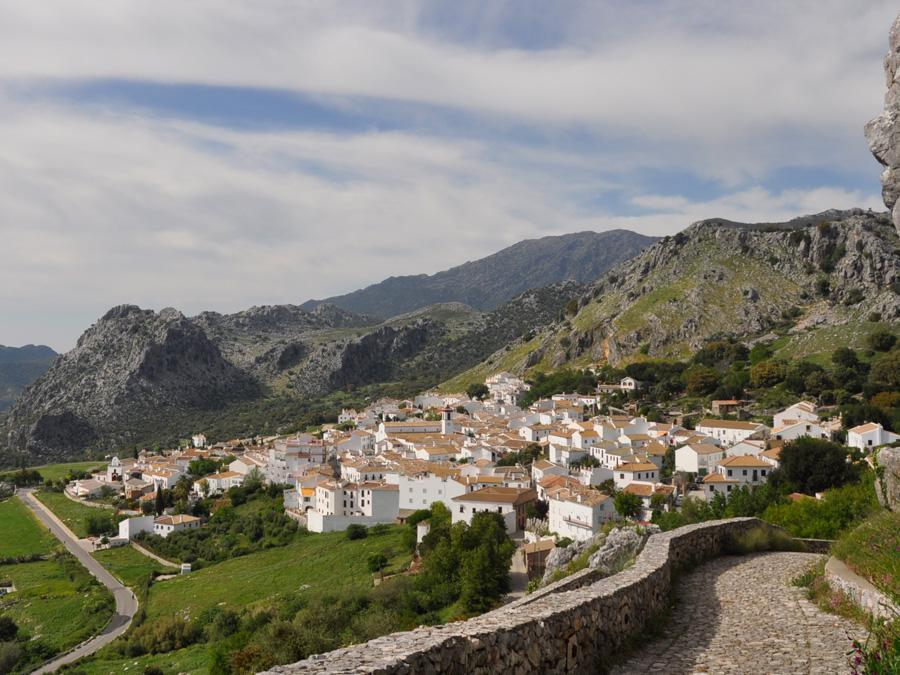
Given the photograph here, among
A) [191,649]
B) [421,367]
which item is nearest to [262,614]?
[191,649]

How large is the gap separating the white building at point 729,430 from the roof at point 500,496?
53.7 feet

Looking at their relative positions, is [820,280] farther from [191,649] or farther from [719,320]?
[191,649]

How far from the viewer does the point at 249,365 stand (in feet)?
513

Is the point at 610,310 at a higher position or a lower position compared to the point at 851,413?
higher

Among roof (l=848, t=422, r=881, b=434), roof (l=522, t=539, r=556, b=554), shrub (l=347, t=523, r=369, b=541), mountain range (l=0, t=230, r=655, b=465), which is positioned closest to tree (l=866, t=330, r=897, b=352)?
roof (l=848, t=422, r=881, b=434)

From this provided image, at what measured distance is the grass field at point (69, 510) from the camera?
55994mm

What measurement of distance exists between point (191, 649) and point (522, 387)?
197 feet

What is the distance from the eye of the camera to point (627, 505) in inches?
1351

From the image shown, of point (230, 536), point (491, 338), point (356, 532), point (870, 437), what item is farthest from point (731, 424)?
point (491, 338)

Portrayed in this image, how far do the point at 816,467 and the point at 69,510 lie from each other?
197ft

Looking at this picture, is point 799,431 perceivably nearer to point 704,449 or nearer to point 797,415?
point 797,415

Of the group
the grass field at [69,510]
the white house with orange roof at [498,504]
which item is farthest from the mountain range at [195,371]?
the white house with orange roof at [498,504]

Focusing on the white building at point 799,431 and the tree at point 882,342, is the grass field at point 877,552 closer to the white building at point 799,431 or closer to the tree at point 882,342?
the white building at point 799,431

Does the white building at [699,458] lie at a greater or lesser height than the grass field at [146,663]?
greater
